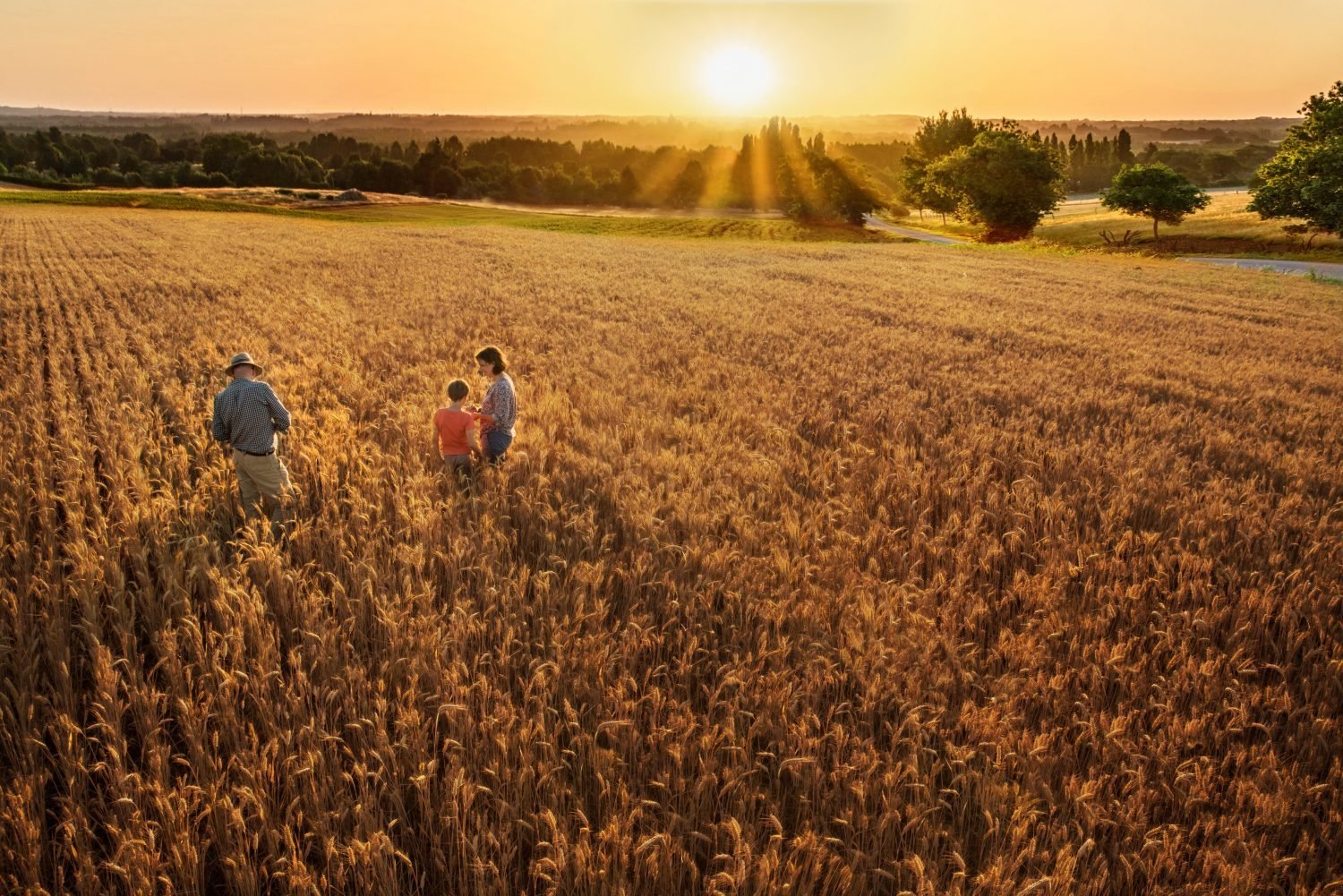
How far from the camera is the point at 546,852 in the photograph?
9.45ft

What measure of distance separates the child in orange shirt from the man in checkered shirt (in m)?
1.33

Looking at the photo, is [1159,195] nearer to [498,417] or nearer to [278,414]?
[498,417]

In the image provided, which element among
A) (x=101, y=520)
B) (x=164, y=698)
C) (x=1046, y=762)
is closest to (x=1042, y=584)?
(x=1046, y=762)

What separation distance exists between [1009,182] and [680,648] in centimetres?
8056

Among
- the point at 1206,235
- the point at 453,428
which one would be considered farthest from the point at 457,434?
the point at 1206,235

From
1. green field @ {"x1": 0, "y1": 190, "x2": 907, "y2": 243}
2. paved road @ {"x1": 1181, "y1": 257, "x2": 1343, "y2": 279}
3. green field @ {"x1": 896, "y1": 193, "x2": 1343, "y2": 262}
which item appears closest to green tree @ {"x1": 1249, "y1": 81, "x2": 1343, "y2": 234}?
green field @ {"x1": 896, "y1": 193, "x2": 1343, "y2": 262}

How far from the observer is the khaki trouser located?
237 inches

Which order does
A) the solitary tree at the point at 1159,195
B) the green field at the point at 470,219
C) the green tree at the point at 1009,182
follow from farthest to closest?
the green field at the point at 470,219, the green tree at the point at 1009,182, the solitary tree at the point at 1159,195

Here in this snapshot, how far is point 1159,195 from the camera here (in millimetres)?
64125

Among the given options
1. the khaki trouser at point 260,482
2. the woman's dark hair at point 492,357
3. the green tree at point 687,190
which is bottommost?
the khaki trouser at point 260,482

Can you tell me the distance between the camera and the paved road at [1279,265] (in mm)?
40156

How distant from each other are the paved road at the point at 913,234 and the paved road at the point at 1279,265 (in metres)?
26.6

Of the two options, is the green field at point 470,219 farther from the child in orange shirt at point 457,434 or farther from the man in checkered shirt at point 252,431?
the man in checkered shirt at point 252,431

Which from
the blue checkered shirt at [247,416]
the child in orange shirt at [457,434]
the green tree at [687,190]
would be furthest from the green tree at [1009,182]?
the blue checkered shirt at [247,416]
